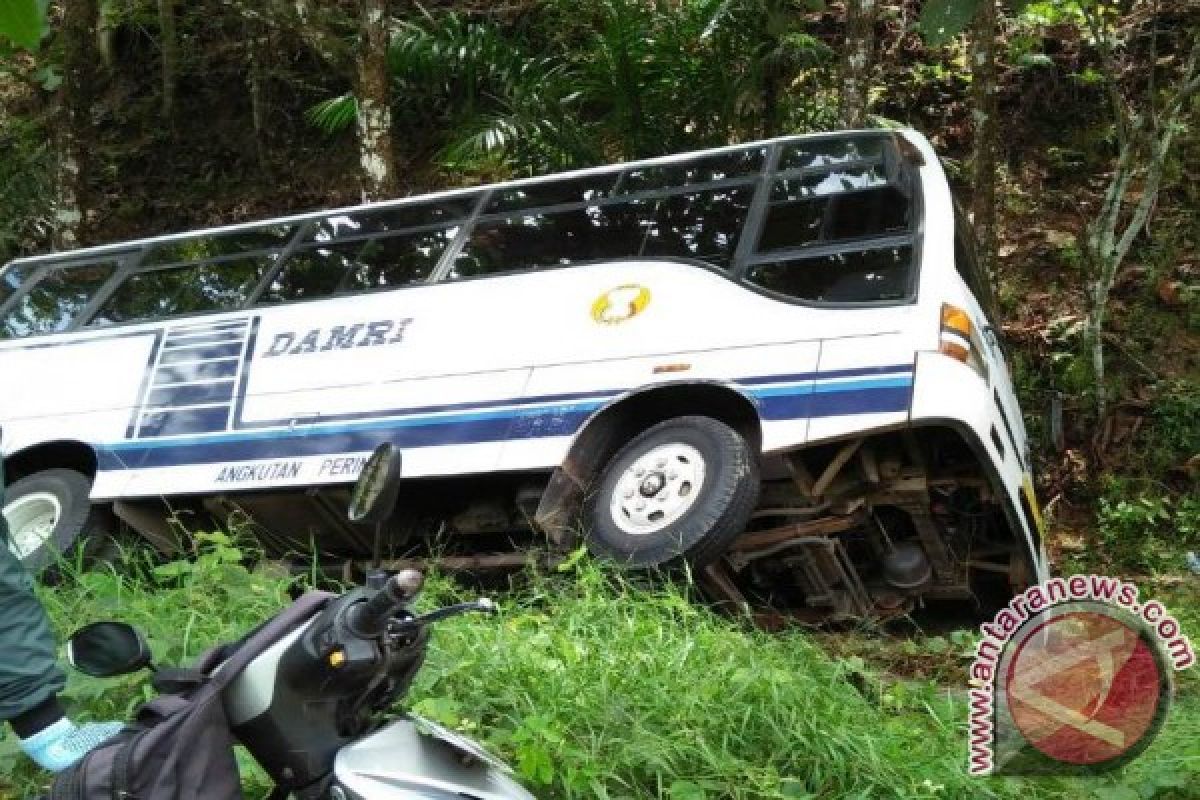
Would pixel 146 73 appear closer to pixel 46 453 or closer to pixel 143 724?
pixel 46 453

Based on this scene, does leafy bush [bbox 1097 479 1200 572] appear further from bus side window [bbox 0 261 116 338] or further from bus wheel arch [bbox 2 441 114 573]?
bus side window [bbox 0 261 116 338]

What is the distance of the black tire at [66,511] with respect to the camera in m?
5.76

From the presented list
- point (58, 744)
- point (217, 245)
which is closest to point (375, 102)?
point (217, 245)

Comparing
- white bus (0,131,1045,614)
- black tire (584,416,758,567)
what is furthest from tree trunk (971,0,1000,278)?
black tire (584,416,758,567)

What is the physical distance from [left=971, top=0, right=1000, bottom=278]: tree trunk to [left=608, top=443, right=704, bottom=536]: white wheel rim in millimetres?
3427

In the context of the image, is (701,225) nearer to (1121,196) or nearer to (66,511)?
(1121,196)

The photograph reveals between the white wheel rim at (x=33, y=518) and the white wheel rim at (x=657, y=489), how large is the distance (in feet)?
10.1

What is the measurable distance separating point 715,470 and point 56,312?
4.42 meters

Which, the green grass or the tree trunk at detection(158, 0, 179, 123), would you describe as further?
the tree trunk at detection(158, 0, 179, 123)

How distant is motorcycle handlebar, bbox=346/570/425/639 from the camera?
6.45ft

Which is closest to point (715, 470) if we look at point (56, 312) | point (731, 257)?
point (731, 257)

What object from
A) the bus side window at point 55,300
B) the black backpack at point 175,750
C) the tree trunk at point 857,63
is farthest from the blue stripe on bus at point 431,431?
the tree trunk at point 857,63

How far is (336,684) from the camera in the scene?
6.58 ft

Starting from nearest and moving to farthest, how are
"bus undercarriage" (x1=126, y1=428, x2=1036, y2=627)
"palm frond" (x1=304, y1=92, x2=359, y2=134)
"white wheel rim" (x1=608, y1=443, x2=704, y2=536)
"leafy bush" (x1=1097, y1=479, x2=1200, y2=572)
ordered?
"white wheel rim" (x1=608, y1=443, x2=704, y2=536), "bus undercarriage" (x1=126, y1=428, x2=1036, y2=627), "leafy bush" (x1=1097, y1=479, x2=1200, y2=572), "palm frond" (x1=304, y1=92, x2=359, y2=134)
